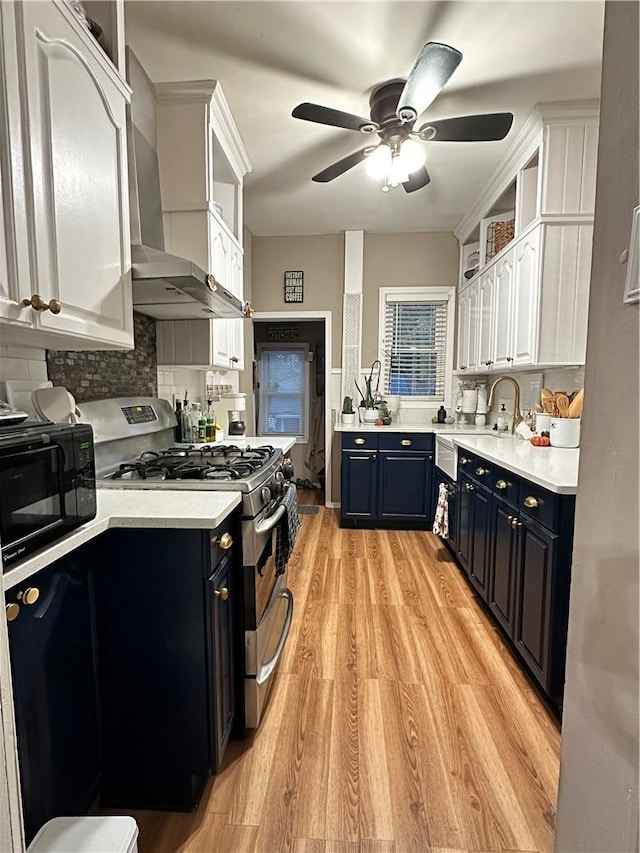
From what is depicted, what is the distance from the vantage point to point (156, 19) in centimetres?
171

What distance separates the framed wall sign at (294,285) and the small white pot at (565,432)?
2.74m

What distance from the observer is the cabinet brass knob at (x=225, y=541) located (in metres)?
1.28

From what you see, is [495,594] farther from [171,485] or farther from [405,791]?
[171,485]

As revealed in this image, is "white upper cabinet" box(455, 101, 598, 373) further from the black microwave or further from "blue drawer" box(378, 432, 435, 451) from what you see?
the black microwave

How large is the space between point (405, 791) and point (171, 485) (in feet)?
4.13

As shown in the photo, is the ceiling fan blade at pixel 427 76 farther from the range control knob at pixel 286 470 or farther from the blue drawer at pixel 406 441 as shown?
the blue drawer at pixel 406 441

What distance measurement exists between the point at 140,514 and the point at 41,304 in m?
0.60

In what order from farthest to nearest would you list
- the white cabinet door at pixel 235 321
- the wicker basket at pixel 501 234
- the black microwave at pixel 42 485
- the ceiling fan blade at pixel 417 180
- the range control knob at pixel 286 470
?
the wicker basket at pixel 501 234
the white cabinet door at pixel 235 321
the ceiling fan blade at pixel 417 180
the range control knob at pixel 286 470
the black microwave at pixel 42 485

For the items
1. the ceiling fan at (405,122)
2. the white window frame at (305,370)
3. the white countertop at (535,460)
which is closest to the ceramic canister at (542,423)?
the white countertop at (535,460)

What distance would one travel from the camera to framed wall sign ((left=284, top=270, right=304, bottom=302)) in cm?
421

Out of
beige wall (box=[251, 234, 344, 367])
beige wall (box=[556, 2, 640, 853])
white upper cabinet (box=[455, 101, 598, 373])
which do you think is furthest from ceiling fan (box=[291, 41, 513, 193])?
beige wall (box=[251, 234, 344, 367])

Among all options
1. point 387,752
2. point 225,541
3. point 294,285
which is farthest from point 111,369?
point 294,285

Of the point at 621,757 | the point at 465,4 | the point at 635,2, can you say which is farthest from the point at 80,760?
the point at 465,4

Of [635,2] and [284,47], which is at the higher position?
[284,47]
